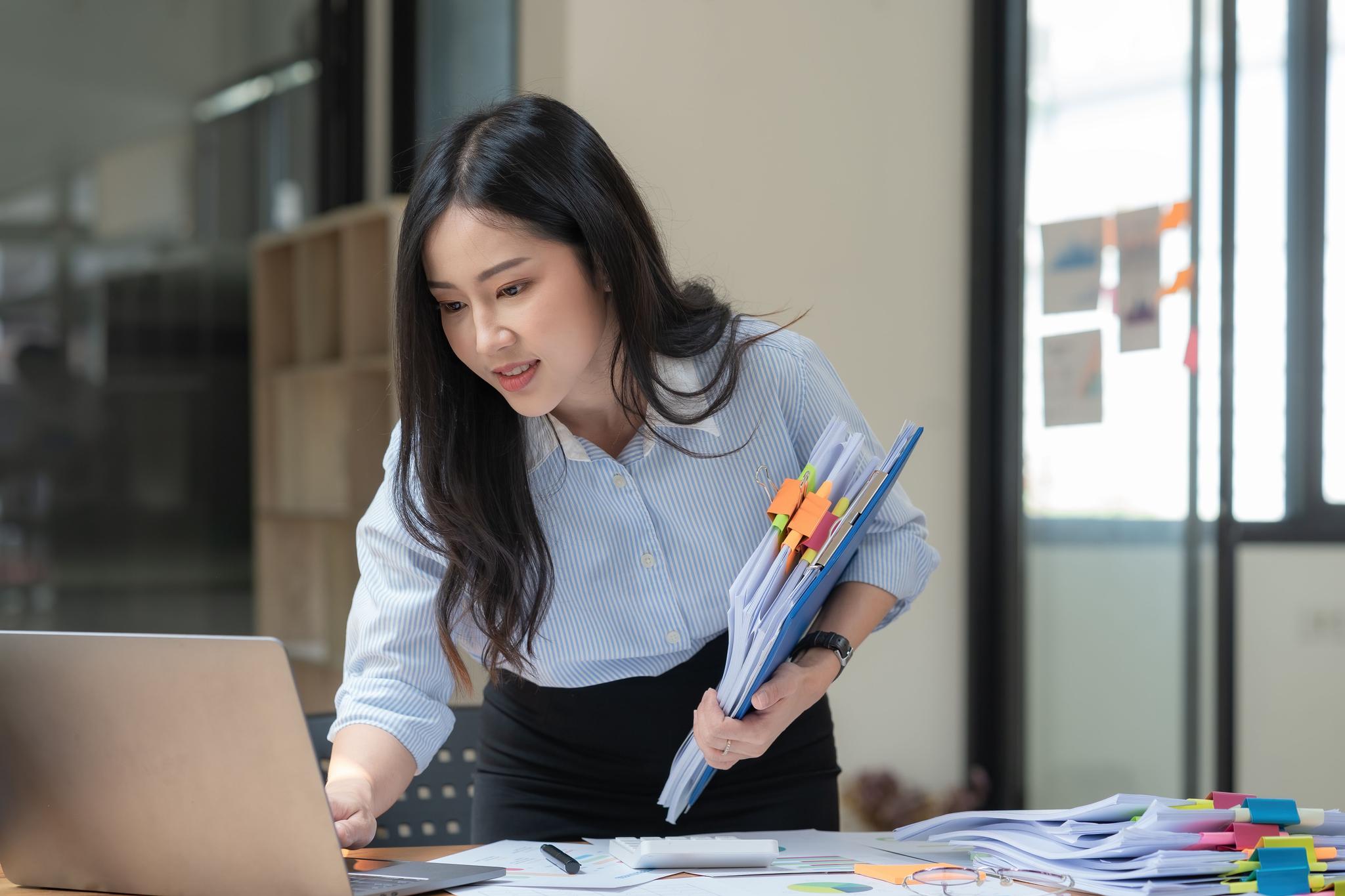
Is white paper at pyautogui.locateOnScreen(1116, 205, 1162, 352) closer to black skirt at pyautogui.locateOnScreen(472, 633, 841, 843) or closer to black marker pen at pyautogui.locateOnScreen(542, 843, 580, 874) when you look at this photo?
black skirt at pyautogui.locateOnScreen(472, 633, 841, 843)

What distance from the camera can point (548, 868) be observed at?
3.60ft

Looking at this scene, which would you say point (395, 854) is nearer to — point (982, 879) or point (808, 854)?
point (808, 854)

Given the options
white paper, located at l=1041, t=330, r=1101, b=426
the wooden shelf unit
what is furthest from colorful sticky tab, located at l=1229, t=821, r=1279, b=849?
the wooden shelf unit

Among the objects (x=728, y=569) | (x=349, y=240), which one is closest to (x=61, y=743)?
(x=728, y=569)

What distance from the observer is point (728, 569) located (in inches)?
54.6

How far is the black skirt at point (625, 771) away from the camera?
1380mm

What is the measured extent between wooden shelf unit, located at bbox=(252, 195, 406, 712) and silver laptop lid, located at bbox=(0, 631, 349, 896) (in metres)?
2.29

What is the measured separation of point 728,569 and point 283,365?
9.12ft

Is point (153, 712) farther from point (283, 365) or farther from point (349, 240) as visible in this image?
point (283, 365)

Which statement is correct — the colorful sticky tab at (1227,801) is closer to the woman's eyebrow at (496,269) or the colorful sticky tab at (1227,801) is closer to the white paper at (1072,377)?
the woman's eyebrow at (496,269)

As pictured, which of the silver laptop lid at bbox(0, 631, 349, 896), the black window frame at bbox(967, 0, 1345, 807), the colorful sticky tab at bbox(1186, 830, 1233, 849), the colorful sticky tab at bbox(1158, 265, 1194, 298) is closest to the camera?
the silver laptop lid at bbox(0, 631, 349, 896)

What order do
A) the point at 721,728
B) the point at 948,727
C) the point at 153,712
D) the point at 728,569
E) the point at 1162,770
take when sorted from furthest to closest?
the point at 948,727
the point at 1162,770
the point at 728,569
the point at 721,728
the point at 153,712

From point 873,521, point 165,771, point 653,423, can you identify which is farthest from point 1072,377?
point 165,771

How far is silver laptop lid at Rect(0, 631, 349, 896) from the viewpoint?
0.91 meters
